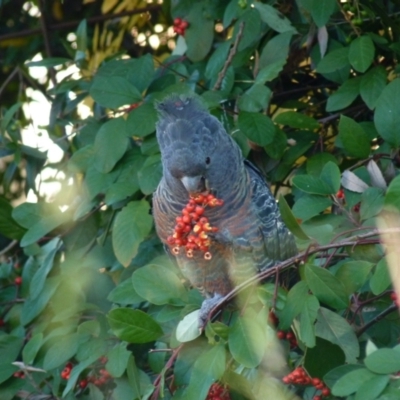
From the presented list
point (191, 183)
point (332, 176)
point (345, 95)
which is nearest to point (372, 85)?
point (345, 95)

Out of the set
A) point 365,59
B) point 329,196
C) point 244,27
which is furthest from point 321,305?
point 244,27

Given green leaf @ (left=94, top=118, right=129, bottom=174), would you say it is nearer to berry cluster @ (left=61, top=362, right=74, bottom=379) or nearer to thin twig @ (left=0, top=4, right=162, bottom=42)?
berry cluster @ (left=61, top=362, right=74, bottom=379)

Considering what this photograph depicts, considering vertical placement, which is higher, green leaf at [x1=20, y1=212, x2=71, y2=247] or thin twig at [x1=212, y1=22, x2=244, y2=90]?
thin twig at [x1=212, y1=22, x2=244, y2=90]

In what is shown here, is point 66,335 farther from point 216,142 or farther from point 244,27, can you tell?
point 244,27

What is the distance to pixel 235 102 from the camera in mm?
3273

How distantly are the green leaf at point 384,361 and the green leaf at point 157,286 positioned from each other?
0.80 meters

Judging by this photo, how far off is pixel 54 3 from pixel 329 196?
2544 mm

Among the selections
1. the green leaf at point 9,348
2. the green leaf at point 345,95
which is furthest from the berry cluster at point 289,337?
the green leaf at point 9,348

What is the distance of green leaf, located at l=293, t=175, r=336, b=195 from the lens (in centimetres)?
256

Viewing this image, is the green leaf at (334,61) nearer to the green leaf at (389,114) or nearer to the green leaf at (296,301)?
the green leaf at (389,114)

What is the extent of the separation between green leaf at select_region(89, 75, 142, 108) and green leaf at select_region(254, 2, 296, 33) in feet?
1.94

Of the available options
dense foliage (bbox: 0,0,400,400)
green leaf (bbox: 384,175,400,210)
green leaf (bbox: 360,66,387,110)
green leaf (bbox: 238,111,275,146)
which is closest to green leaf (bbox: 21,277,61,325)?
dense foliage (bbox: 0,0,400,400)

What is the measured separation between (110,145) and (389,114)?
110 cm

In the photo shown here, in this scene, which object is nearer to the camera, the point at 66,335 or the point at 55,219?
the point at 66,335
